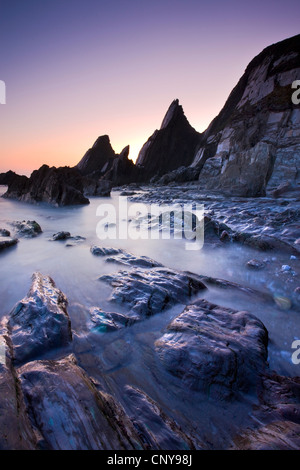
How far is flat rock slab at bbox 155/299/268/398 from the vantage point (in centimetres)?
187

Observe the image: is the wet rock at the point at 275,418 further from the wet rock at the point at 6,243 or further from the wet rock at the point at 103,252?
the wet rock at the point at 6,243

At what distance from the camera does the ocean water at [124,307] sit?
1928 mm

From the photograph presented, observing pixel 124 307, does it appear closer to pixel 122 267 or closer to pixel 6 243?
pixel 122 267

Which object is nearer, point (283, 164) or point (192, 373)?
point (192, 373)

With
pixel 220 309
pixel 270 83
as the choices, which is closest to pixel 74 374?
pixel 220 309

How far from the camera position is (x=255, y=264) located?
15.3 ft

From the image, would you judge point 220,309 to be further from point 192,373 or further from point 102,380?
point 102,380

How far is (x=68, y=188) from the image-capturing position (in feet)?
61.0

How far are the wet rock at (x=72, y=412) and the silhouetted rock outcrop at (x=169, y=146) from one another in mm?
69485

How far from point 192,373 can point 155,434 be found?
609 millimetres

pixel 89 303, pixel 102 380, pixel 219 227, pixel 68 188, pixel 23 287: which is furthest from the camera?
pixel 68 188

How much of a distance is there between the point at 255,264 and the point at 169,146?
3021 inches

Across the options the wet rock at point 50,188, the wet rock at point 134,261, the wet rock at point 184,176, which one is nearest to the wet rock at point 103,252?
the wet rock at point 134,261

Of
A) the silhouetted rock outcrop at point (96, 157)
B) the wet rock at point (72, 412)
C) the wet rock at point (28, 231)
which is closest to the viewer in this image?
the wet rock at point (72, 412)
